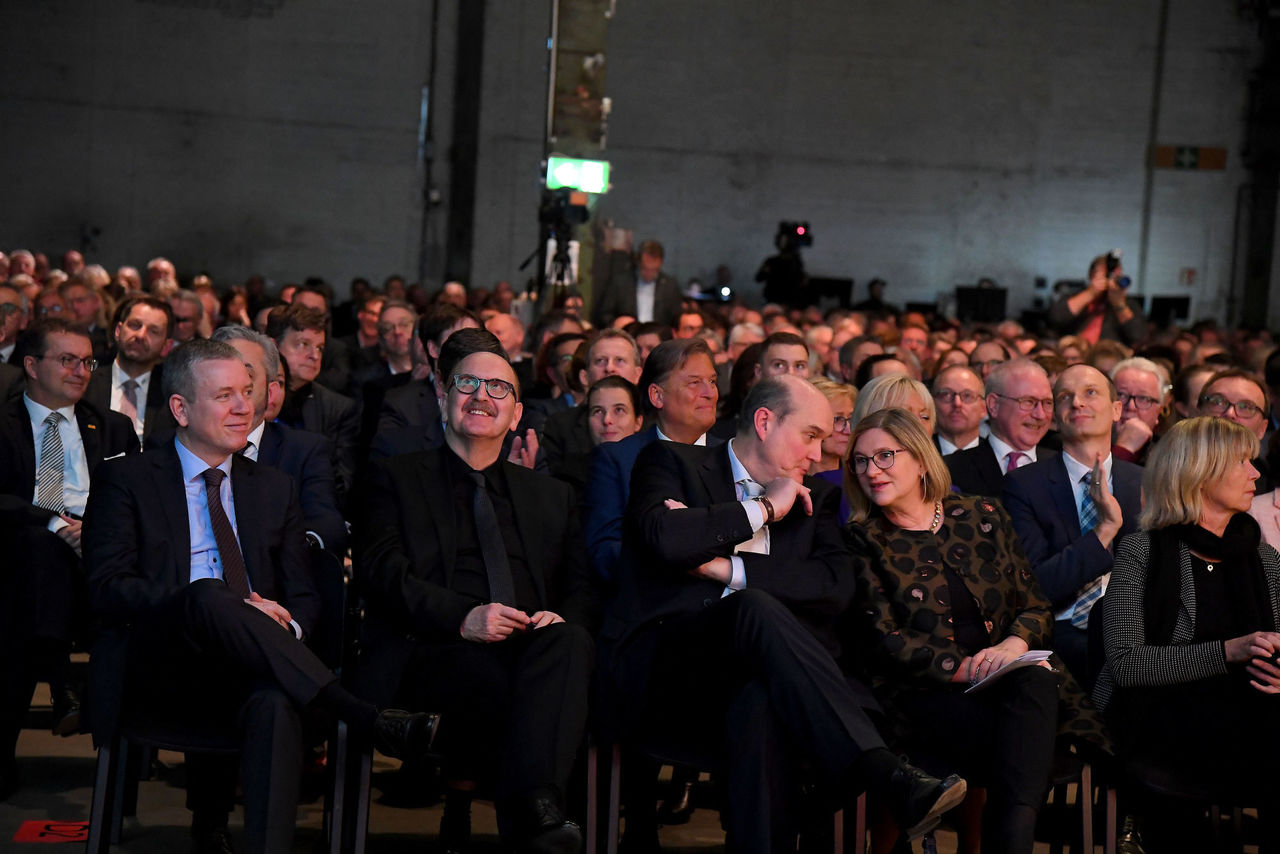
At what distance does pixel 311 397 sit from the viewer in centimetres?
541

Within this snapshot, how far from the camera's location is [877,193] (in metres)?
18.4

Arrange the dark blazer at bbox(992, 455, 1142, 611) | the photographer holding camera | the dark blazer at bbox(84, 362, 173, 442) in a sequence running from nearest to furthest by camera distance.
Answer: the dark blazer at bbox(992, 455, 1142, 611) < the dark blazer at bbox(84, 362, 173, 442) < the photographer holding camera

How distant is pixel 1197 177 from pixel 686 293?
666cm

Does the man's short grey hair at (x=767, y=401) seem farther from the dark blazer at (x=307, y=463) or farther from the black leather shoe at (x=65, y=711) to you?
the black leather shoe at (x=65, y=711)

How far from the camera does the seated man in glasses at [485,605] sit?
130 inches

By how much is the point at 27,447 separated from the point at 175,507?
1.14 metres

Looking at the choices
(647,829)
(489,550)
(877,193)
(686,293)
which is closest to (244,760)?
(489,550)

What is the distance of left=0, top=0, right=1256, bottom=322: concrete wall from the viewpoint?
16781 millimetres

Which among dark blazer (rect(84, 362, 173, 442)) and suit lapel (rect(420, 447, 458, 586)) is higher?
dark blazer (rect(84, 362, 173, 442))

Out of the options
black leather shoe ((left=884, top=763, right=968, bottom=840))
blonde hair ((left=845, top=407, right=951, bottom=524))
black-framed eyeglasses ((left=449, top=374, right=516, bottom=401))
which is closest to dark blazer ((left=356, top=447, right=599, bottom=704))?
black-framed eyeglasses ((left=449, top=374, right=516, bottom=401))

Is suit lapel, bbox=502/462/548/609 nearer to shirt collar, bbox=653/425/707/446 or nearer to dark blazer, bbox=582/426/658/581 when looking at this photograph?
dark blazer, bbox=582/426/658/581

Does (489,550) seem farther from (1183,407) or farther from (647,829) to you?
(1183,407)

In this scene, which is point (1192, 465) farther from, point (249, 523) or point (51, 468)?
point (51, 468)

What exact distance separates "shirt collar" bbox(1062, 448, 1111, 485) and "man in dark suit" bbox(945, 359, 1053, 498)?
11.5 inches
